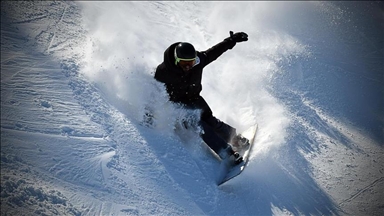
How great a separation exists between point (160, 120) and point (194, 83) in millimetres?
863

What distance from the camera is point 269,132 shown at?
494cm

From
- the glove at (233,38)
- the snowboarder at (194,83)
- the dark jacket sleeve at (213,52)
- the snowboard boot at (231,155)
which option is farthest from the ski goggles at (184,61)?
the snowboard boot at (231,155)

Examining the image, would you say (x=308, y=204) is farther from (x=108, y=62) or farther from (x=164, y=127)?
(x=108, y=62)

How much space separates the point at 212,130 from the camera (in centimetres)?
428

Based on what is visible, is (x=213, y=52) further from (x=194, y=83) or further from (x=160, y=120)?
(x=160, y=120)

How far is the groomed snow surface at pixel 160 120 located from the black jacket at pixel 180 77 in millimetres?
227

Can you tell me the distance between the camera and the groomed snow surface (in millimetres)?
3381

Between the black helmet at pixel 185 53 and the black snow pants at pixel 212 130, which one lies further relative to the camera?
the black snow pants at pixel 212 130

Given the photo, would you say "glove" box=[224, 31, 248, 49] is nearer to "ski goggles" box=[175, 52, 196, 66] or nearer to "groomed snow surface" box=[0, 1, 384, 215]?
"ski goggles" box=[175, 52, 196, 66]

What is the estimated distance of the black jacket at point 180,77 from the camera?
389cm

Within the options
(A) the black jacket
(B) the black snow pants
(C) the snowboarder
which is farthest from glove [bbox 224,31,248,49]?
(B) the black snow pants

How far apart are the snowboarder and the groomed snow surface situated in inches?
9.7

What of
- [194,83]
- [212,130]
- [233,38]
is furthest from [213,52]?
[212,130]

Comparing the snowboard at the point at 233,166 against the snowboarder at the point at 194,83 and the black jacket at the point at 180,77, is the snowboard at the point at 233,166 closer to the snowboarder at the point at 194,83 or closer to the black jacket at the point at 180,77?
the snowboarder at the point at 194,83
